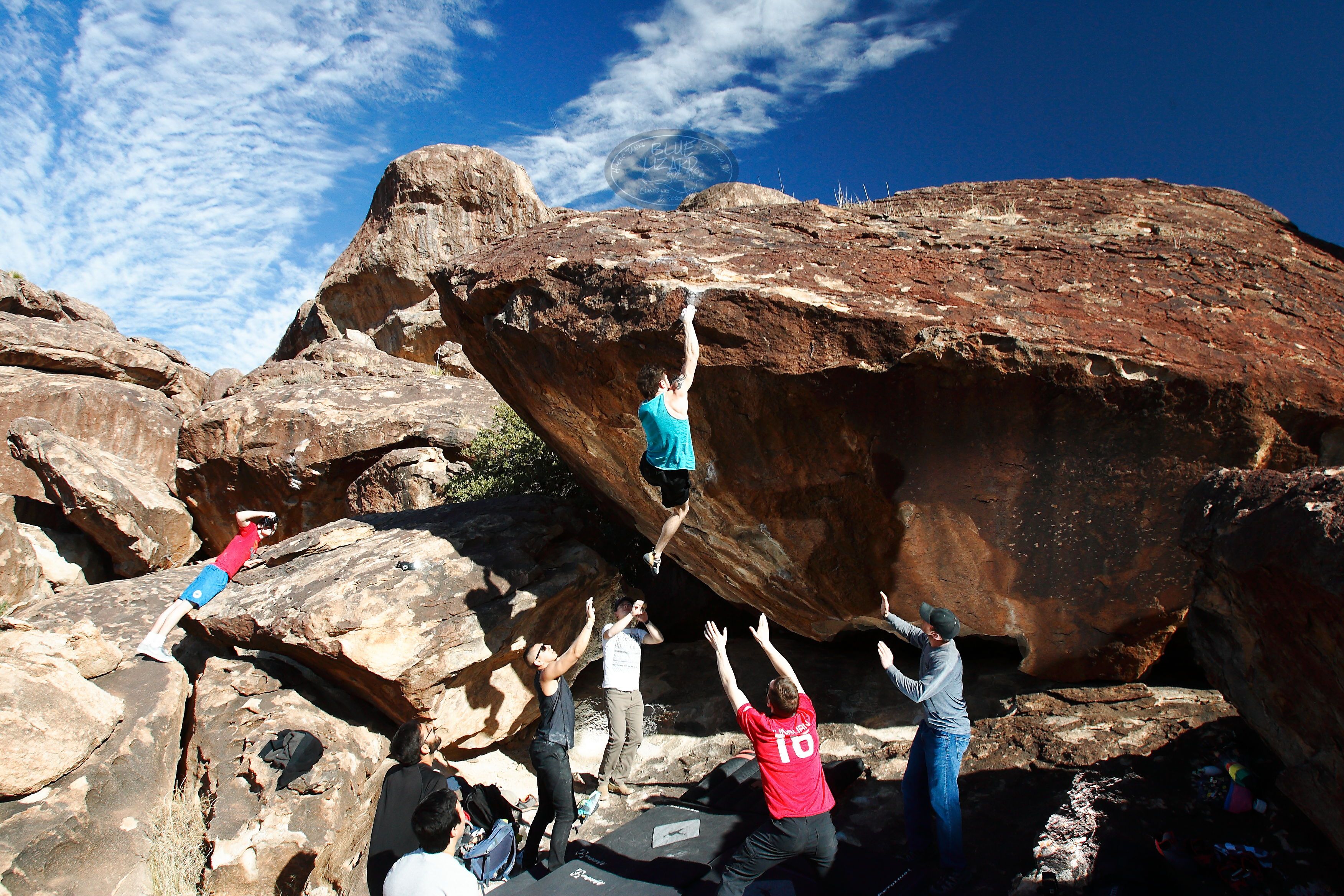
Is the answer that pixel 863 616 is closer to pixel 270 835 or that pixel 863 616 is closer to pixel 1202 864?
pixel 1202 864

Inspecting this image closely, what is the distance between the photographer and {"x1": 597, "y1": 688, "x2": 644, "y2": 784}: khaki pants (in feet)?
19.0

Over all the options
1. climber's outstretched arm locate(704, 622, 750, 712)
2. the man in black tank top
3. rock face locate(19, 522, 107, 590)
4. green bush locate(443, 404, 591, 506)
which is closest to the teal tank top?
climber's outstretched arm locate(704, 622, 750, 712)

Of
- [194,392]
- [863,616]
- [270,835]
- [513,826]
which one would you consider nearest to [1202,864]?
[863,616]

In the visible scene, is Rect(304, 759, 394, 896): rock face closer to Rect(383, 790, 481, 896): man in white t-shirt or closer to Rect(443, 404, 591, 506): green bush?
Rect(383, 790, 481, 896): man in white t-shirt

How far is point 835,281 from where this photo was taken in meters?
4.84

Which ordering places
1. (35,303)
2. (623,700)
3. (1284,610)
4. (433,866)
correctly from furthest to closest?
(35,303) < (623,700) < (433,866) < (1284,610)

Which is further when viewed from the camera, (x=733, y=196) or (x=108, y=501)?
(x=733, y=196)

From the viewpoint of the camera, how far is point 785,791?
3.76 meters

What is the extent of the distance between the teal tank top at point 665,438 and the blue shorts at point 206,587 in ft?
16.5

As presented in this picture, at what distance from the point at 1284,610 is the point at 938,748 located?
1.85 meters

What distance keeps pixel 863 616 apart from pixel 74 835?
584 cm

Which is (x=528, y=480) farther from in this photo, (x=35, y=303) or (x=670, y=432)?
(x=35, y=303)

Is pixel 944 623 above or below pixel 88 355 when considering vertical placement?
below

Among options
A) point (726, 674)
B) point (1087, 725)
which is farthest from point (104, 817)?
point (1087, 725)
